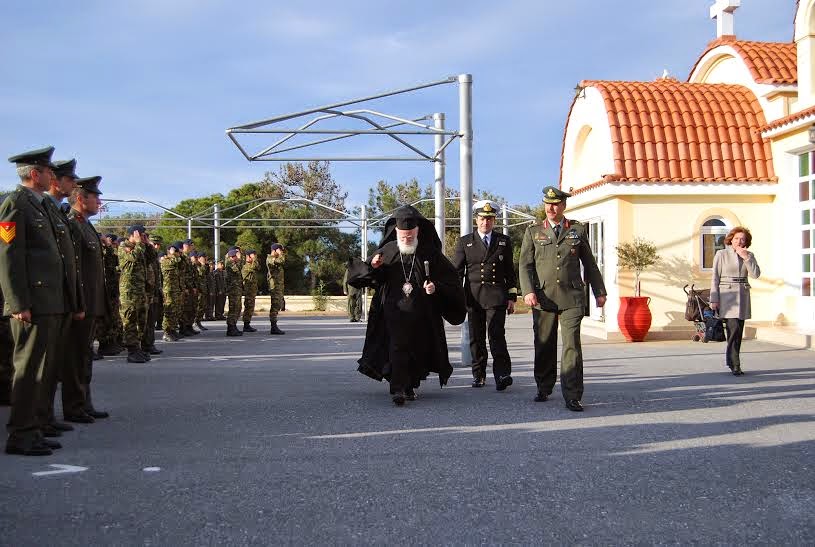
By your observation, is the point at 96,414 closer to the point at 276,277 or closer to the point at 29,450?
the point at 29,450

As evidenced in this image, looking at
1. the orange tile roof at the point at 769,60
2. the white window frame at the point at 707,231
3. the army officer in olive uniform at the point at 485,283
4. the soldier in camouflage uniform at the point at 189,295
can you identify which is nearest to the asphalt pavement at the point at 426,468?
the army officer in olive uniform at the point at 485,283

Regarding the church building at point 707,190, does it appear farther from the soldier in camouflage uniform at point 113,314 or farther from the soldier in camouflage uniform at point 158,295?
the soldier in camouflage uniform at point 113,314

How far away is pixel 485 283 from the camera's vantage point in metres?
9.12

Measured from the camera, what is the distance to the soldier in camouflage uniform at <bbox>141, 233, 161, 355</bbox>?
12893 mm

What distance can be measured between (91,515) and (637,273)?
43.4ft

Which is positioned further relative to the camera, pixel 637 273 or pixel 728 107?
pixel 728 107

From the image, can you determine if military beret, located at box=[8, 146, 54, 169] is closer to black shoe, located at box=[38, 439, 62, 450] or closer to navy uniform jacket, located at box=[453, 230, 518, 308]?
black shoe, located at box=[38, 439, 62, 450]

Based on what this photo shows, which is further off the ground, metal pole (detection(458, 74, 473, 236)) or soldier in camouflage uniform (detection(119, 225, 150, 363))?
metal pole (detection(458, 74, 473, 236))

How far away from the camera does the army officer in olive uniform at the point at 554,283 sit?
7.82 metres

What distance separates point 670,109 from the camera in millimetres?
17047

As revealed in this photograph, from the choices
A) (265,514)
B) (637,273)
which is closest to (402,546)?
(265,514)

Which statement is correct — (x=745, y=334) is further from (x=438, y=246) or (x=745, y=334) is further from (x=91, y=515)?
(x=91, y=515)

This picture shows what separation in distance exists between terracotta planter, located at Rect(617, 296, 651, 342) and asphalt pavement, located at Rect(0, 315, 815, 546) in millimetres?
5742

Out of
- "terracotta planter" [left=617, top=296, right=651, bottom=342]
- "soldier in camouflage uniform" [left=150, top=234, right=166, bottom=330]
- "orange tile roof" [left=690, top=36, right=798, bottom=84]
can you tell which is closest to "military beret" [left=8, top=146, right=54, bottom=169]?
"soldier in camouflage uniform" [left=150, top=234, right=166, bottom=330]
